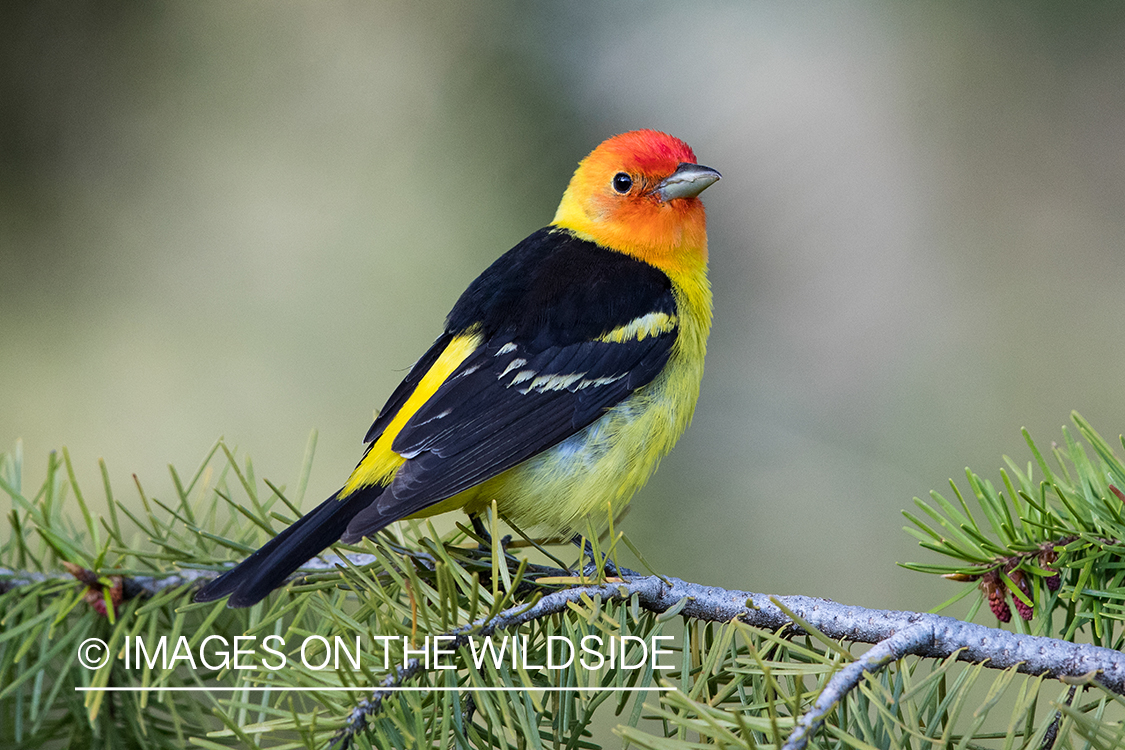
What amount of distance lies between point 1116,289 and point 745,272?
62.7 inches

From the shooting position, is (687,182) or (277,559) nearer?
(277,559)

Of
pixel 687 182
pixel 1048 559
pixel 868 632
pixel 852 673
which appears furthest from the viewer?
pixel 687 182

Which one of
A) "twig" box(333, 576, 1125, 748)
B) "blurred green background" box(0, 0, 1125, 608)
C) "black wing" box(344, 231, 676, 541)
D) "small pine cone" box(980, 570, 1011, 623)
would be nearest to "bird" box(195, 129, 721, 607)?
"black wing" box(344, 231, 676, 541)

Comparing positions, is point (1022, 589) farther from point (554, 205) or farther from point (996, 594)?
point (554, 205)

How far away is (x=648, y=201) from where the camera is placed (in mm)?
2740

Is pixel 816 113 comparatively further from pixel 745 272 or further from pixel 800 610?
pixel 800 610

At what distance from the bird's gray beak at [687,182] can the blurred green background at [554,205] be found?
1455mm

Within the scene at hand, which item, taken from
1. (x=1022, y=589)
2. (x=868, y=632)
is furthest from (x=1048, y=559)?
(x=868, y=632)

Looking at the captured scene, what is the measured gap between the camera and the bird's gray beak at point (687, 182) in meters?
2.65

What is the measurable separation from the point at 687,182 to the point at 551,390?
2.71 feet

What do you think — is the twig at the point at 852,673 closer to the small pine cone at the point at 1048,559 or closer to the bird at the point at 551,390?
the small pine cone at the point at 1048,559

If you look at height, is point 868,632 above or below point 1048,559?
below

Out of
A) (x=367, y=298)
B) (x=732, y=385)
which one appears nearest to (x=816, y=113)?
(x=732, y=385)

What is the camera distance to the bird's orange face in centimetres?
270
